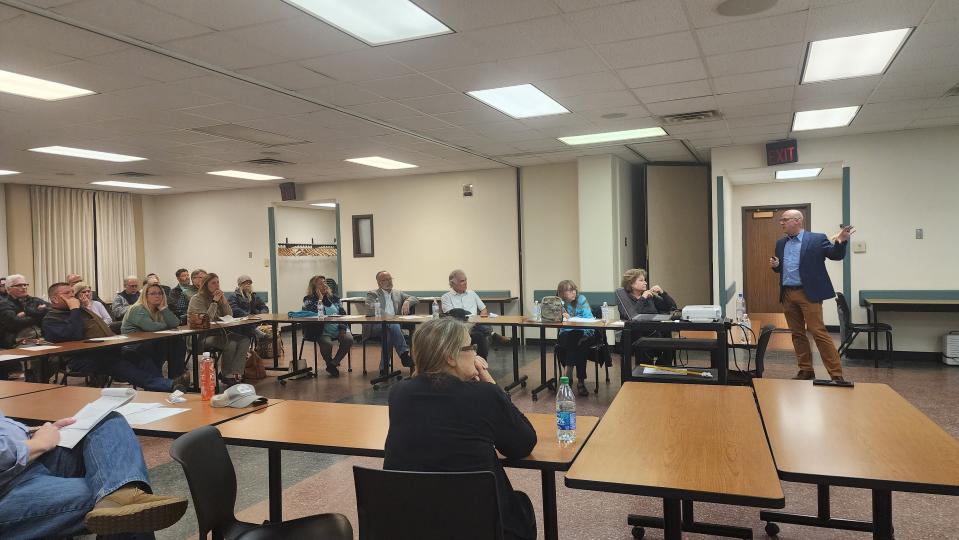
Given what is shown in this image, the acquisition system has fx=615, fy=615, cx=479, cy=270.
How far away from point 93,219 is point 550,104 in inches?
370

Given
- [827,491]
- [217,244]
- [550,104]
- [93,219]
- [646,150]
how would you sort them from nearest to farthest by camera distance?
[827,491], [550,104], [646,150], [93,219], [217,244]

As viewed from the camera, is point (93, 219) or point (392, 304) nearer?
point (392, 304)

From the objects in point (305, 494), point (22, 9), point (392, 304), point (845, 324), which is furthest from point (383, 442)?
point (845, 324)

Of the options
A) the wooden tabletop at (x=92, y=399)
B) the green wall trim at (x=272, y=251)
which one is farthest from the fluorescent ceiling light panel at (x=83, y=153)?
the wooden tabletop at (x=92, y=399)

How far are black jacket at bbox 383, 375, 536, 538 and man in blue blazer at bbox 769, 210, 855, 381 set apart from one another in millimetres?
4486

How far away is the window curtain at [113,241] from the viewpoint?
11.3 metres

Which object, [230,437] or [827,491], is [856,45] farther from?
[230,437]

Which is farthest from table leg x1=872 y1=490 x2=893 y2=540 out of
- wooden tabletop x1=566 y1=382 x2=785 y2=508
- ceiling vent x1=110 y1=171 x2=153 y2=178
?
ceiling vent x1=110 y1=171 x2=153 y2=178

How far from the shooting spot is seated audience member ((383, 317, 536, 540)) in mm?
1896

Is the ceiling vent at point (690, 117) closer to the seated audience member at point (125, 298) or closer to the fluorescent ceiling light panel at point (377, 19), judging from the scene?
the fluorescent ceiling light panel at point (377, 19)

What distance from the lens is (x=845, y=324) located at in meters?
7.31

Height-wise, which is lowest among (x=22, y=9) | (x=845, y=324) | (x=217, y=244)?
(x=845, y=324)

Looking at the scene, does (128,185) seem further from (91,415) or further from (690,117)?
(91,415)

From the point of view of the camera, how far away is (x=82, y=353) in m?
5.70
